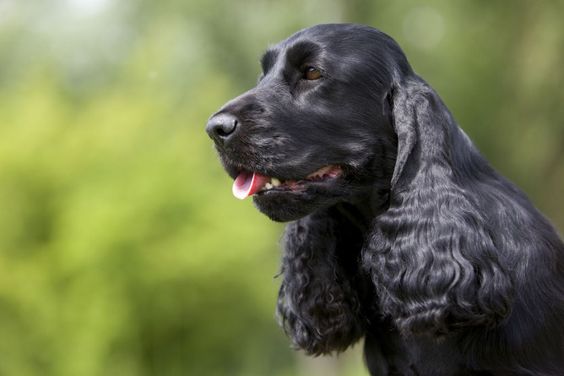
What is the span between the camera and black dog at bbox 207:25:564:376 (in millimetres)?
2812

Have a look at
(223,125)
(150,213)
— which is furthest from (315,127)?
(150,213)

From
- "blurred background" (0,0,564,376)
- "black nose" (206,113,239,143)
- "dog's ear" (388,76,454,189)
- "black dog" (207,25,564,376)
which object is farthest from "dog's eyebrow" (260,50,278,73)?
"blurred background" (0,0,564,376)

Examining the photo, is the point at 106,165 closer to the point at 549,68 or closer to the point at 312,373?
the point at 312,373

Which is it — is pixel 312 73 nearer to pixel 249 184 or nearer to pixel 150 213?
pixel 249 184

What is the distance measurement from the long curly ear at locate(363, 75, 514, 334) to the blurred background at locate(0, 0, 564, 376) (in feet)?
14.8

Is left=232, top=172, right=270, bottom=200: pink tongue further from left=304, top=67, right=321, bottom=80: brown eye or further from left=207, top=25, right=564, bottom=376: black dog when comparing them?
left=304, top=67, right=321, bottom=80: brown eye

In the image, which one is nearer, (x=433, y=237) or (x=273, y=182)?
(x=433, y=237)

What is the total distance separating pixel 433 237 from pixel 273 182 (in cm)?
59

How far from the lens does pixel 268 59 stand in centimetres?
328

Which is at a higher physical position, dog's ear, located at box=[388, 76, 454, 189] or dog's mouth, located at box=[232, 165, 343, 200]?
dog's ear, located at box=[388, 76, 454, 189]

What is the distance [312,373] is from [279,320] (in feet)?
21.6

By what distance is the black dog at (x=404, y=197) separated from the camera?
9.23ft

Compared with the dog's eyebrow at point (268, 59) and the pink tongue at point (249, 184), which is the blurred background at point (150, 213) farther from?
the pink tongue at point (249, 184)

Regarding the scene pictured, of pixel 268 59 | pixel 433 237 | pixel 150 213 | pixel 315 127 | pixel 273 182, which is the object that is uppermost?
pixel 268 59
